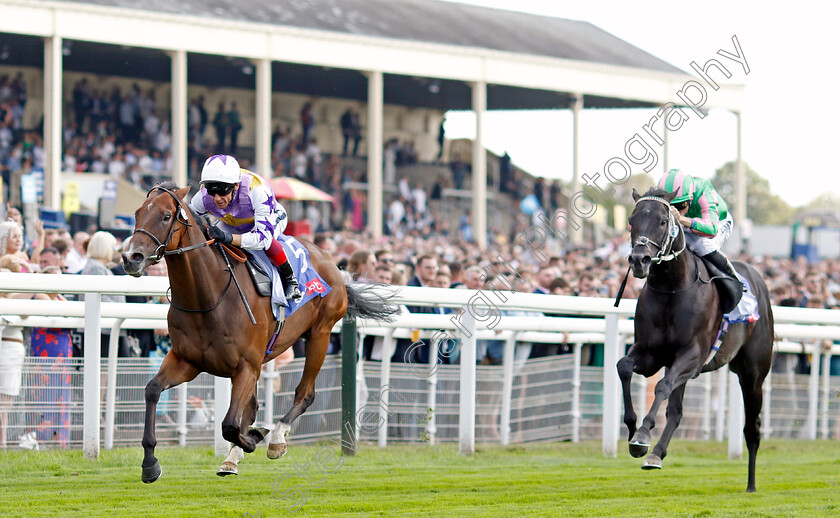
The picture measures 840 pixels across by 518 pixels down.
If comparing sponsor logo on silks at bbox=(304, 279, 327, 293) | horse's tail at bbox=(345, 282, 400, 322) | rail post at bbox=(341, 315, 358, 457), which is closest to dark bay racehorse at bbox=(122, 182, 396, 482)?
sponsor logo on silks at bbox=(304, 279, 327, 293)

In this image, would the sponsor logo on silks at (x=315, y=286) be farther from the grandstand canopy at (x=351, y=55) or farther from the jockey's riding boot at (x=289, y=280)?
the grandstand canopy at (x=351, y=55)

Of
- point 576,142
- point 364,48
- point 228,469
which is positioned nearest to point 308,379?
point 228,469

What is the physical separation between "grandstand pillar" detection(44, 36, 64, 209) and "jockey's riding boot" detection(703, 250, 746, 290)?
14.9m

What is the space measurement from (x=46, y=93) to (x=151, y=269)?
12794 mm

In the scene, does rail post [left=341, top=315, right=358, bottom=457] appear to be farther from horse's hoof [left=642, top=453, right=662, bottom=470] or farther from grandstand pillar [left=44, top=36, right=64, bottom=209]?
grandstand pillar [left=44, top=36, right=64, bottom=209]

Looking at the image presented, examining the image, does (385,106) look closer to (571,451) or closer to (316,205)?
(316,205)

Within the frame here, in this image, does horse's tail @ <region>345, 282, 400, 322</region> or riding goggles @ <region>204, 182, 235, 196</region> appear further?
horse's tail @ <region>345, 282, 400, 322</region>

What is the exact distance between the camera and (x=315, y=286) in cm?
615

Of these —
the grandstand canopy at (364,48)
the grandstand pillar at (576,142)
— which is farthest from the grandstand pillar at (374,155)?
the grandstand pillar at (576,142)

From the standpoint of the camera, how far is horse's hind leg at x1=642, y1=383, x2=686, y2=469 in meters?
5.48

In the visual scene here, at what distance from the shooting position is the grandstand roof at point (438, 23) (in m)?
22.5

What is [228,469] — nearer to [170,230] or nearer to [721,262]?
[170,230]

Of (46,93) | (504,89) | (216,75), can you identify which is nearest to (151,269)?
(46,93)

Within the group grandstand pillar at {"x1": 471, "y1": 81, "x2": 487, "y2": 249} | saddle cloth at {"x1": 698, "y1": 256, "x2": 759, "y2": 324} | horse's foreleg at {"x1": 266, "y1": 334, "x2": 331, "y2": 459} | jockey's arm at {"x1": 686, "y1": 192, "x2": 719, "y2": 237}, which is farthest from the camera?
grandstand pillar at {"x1": 471, "y1": 81, "x2": 487, "y2": 249}
